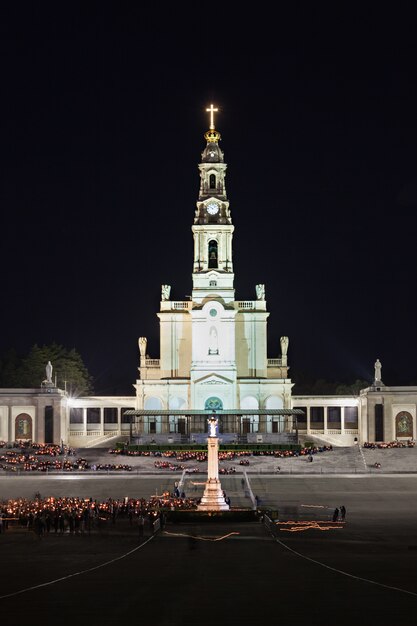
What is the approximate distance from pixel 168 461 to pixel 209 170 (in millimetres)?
36932

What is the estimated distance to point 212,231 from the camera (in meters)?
101

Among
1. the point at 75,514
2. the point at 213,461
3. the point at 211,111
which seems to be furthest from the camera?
the point at 211,111

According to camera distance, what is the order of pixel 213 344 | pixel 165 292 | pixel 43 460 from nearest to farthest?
pixel 43 460 → pixel 213 344 → pixel 165 292

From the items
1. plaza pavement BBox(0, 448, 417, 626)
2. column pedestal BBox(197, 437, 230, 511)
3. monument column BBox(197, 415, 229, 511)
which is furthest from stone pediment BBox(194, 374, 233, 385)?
column pedestal BBox(197, 437, 230, 511)

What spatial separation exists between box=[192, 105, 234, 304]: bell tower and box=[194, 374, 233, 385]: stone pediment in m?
7.82

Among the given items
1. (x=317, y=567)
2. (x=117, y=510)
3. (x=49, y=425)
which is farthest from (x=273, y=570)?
(x=49, y=425)

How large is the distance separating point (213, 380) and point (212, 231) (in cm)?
1551

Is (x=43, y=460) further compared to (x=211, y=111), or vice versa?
(x=211, y=111)

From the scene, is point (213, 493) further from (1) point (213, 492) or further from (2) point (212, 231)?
(2) point (212, 231)

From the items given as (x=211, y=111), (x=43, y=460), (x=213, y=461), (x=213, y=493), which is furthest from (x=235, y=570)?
(x=211, y=111)

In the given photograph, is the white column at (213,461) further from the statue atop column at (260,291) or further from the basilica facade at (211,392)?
the statue atop column at (260,291)

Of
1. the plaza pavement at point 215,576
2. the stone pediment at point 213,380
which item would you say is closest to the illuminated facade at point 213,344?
the stone pediment at point 213,380

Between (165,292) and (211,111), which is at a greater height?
(211,111)

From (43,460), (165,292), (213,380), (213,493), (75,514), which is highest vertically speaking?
(165,292)
